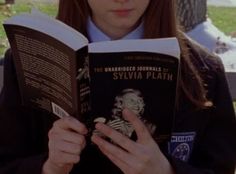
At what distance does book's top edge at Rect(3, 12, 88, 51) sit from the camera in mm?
1851

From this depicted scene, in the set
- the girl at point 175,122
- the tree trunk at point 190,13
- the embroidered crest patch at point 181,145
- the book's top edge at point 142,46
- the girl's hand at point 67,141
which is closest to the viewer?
the book's top edge at point 142,46

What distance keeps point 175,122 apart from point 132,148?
0.39m

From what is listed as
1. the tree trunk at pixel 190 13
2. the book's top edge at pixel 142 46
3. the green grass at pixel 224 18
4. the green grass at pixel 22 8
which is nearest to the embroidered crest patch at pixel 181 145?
the book's top edge at pixel 142 46

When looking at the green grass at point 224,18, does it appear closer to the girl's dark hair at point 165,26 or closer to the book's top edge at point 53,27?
the girl's dark hair at point 165,26

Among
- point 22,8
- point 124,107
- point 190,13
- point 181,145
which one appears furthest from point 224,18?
point 124,107

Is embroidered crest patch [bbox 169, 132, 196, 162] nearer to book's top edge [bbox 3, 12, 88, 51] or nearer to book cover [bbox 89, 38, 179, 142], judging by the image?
book cover [bbox 89, 38, 179, 142]

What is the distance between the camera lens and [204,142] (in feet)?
7.68

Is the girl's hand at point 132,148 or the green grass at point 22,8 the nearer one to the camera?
the girl's hand at point 132,148

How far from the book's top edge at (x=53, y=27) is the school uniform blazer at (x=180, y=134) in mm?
306

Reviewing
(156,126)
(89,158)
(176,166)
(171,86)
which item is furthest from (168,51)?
(89,158)

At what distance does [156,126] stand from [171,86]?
14 centimetres

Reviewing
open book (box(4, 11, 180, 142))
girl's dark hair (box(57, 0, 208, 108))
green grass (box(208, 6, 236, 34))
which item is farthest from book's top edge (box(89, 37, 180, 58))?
green grass (box(208, 6, 236, 34))

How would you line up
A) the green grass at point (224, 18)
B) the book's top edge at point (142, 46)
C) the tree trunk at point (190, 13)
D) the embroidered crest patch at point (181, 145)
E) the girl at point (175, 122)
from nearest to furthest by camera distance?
the book's top edge at point (142, 46), the girl at point (175, 122), the embroidered crest patch at point (181, 145), the tree trunk at point (190, 13), the green grass at point (224, 18)

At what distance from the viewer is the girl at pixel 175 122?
215 cm
